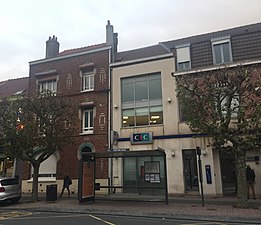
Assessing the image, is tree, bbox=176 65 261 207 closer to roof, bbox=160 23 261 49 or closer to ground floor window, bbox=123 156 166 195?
ground floor window, bbox=123 156 166 195

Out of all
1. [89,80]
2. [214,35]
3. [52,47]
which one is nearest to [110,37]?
[89,80]

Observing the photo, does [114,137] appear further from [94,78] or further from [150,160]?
[94,78]

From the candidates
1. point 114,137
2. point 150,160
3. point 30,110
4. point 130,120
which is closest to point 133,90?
point 130,120

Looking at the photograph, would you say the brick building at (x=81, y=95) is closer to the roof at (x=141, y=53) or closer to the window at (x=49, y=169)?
the window at (x=49, y=169)

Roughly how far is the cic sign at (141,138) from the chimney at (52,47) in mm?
11167

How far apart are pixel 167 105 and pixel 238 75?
22.4ft

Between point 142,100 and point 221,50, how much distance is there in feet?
20.8

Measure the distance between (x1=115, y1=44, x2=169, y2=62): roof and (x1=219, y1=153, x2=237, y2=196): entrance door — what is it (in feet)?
28.6

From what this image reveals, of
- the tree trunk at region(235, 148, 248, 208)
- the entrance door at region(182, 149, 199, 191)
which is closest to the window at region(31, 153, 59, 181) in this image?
the entrance door at region(182, 149, 199, 191)

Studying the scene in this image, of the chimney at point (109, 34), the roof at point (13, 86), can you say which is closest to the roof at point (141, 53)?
the chimney at point (109, 34)

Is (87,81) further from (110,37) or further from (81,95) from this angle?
(110,37)

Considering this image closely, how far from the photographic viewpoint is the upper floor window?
701 inches

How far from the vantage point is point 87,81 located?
21.6 meters

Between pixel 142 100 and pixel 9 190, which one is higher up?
pixel 142 100
